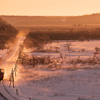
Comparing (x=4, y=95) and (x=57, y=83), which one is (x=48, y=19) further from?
(x=4, y=95)

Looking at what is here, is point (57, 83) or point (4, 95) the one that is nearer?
point (4, 95)

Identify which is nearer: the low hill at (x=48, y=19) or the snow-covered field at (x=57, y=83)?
the snow-covered field at (x=57, y=83)

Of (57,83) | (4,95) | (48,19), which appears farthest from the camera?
(48,19)

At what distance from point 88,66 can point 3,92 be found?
27.1ft

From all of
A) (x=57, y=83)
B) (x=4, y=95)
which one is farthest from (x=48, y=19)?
(x=4, y=95)

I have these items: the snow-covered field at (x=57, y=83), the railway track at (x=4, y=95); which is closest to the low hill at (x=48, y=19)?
the snow-covered field at (x=57, y=83)

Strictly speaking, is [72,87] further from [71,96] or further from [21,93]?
[21,93]

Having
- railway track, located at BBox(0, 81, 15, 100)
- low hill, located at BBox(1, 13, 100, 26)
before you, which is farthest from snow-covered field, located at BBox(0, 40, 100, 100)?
low hill, located at BBox(1, 13, 100, 26)

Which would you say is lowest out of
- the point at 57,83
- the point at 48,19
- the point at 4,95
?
the point at 4,95

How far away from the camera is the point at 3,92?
11.3 m

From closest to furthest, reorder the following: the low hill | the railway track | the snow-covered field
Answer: the railway track, the snow-covered field, the low hill

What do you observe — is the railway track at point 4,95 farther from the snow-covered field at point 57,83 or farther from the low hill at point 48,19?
the low hill at point 48,19

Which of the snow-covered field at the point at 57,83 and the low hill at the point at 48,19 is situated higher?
the low hill at the point at 48,19

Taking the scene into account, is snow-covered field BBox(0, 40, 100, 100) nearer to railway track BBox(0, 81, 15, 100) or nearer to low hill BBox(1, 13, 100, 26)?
railway track BBox(0, 81, 15, 100)
